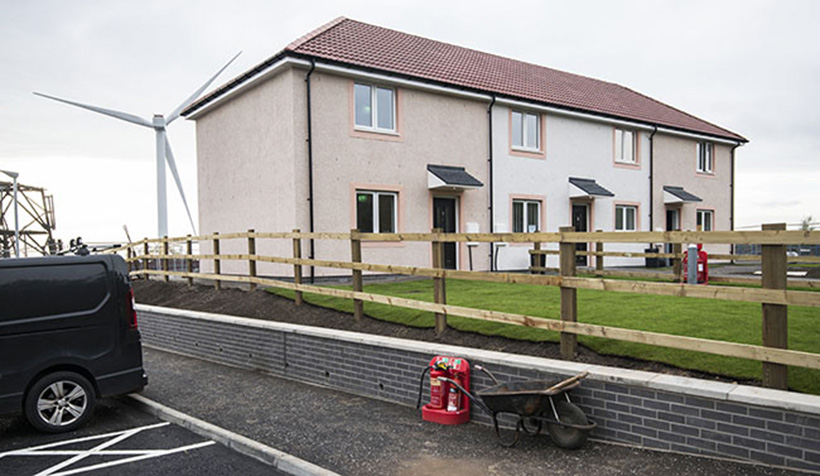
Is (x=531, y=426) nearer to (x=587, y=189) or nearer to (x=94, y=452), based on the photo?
(x=94, y=452)

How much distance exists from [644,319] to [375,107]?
10059 mm

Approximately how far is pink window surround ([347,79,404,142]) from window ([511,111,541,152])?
4596mm

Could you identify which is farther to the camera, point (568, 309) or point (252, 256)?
point (252, 256)

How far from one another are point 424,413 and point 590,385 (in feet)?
6.30

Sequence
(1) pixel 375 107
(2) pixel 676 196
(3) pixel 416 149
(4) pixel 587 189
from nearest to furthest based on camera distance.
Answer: (1) pixel 375 107 → (3) pixel 416 149 → (4) pixel 587 189 → (2) pixel 676 196

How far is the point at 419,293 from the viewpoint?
1102 cm

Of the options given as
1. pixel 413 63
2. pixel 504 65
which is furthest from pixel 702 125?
pixel 413 63

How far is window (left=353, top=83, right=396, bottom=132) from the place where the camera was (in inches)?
592

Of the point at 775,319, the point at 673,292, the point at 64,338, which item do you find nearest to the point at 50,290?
the point at 64,338

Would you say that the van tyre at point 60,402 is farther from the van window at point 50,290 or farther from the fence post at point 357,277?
the fence post at point 357,277

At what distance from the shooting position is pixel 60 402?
6648 mm

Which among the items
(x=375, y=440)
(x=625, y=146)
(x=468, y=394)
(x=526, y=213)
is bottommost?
(x=375, y=440)

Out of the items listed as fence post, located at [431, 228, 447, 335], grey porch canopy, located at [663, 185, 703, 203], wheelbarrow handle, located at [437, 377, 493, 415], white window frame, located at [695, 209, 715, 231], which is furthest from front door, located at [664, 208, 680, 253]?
wheelbarrow handle, located at [437, 377, 493, 415]

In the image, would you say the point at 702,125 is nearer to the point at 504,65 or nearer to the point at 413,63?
the point at 504,65
